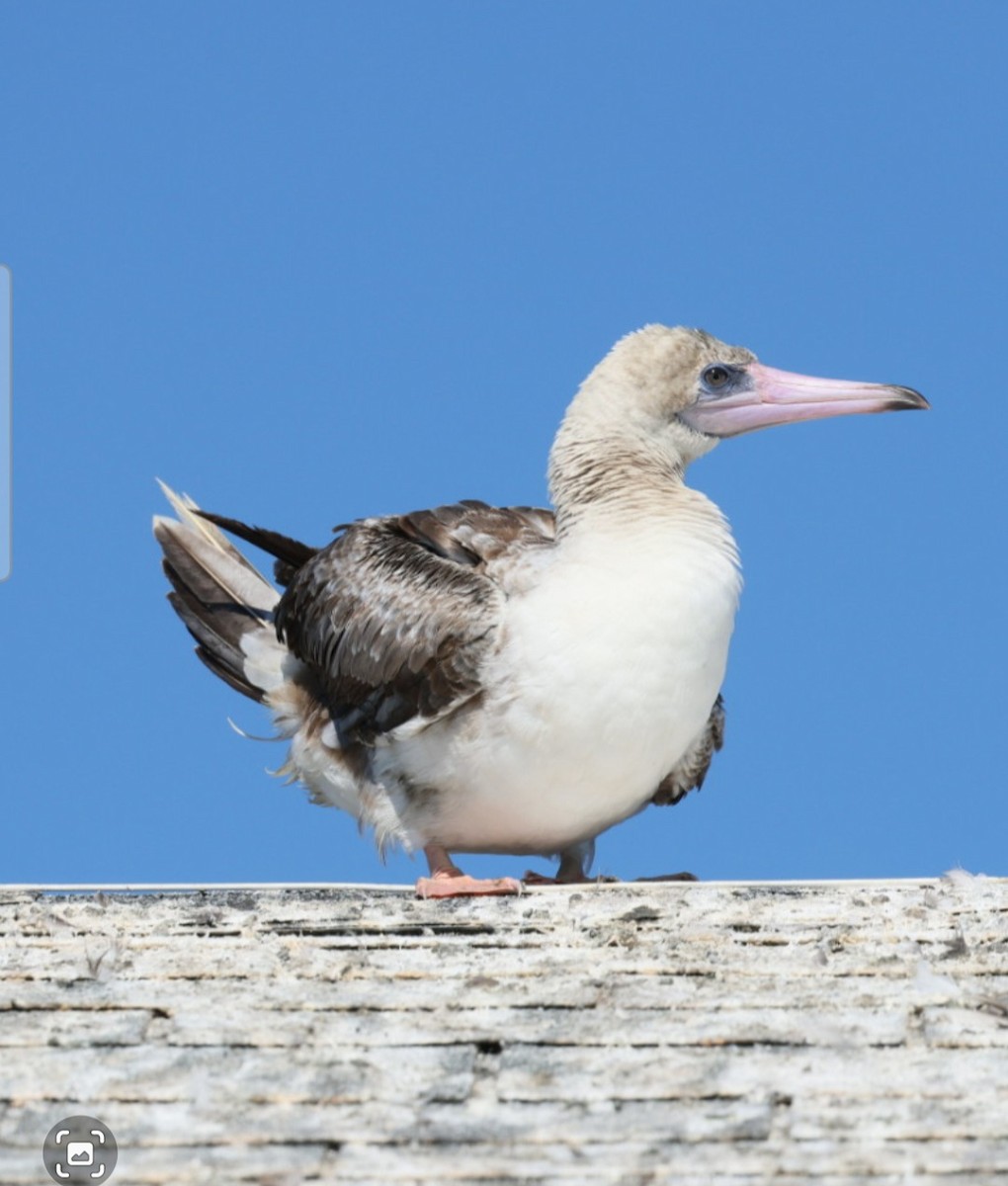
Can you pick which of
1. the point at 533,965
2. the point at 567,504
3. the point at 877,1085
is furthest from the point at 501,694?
the point at 877,1085

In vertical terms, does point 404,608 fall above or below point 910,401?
below

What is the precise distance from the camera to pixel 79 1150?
5836mm

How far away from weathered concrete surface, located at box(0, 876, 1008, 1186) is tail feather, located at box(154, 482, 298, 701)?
8.63ft

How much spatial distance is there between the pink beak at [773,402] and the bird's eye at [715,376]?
0.16ft

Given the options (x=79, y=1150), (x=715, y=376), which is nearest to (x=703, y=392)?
(x=715, y=376)

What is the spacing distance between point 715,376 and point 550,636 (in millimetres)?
1880

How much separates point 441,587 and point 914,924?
271cm

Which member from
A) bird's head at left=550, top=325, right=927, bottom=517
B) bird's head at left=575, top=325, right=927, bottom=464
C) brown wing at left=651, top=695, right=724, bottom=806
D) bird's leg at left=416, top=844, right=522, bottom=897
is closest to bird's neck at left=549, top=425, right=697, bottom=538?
bird's head at left=550, top=325, right=927, bottom=517

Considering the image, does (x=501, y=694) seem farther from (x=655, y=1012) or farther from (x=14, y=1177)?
(x=14, y=1177)

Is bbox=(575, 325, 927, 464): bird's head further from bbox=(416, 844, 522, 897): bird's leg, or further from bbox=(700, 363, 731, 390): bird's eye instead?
bbox=(416, 844, 522, 897): bird's leg

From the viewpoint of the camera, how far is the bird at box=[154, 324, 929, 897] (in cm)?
898

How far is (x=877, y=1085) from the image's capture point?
6117 mm

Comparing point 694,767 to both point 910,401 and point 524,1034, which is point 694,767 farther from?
point 524,1034

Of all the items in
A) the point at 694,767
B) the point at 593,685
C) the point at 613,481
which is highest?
the point at 613,481
